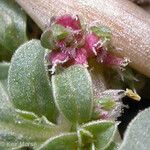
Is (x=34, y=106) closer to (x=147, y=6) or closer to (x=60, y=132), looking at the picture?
(x=60, y=132)

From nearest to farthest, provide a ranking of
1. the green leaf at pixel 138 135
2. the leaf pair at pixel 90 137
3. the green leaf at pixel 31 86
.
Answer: the green leaf at pixel 138 135 < the leaf pair at pixel 90 137 < the green leaf at pixel 31 86

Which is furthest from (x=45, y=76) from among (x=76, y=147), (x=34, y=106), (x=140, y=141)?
(x=140, y=141)

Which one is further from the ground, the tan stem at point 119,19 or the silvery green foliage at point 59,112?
the tan stem at point 119,19

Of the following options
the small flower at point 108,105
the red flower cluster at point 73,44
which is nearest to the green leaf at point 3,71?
the red flower cluster at point 73,44

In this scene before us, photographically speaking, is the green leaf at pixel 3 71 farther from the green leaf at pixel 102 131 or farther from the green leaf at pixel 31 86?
the green leaf at pixel 102 131

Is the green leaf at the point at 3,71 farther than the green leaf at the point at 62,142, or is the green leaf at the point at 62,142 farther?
the green leaf at the point at 3,71

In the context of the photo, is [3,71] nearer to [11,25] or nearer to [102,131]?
[11,25]
